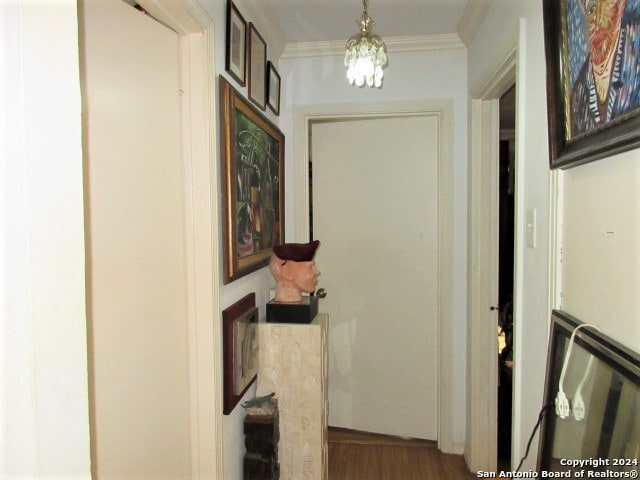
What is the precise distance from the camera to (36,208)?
534 millimetres

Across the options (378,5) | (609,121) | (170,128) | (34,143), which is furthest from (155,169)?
(378,5)

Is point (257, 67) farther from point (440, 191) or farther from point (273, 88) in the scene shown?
point (440, 191)

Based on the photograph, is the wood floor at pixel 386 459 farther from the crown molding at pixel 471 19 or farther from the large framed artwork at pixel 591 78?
the crown molding at pixel 471 19

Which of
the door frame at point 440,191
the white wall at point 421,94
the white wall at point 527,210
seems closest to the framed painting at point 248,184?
the door frame at point 440,191

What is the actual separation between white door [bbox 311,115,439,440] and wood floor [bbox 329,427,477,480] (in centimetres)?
6

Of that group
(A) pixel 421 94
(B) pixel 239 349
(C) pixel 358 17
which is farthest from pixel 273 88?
(B) pixel 239 349

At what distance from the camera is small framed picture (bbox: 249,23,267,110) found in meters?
1.80

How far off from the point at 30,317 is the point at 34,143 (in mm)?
227

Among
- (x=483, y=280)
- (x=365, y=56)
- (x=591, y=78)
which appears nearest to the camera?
(x=591, y=78)

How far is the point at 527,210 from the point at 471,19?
1.15 m

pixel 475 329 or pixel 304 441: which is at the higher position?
pixel 475 329

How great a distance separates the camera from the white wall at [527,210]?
1218 mm

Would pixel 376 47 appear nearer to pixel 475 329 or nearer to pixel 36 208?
pixel 36 208

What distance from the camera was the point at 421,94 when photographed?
2314 mm
